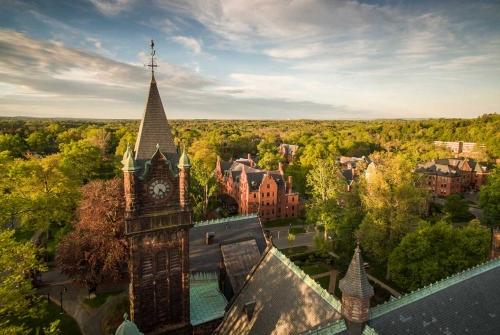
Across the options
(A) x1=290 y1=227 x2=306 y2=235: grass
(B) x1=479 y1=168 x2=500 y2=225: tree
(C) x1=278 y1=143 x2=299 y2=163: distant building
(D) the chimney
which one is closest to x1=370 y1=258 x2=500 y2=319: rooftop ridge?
(D) the chimney

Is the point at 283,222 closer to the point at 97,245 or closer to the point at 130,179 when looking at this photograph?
the point at 97,245

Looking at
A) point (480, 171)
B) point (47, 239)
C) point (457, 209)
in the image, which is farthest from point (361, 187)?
point (480, 171)

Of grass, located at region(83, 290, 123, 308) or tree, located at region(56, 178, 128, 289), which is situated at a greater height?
tree, located at region(56, 178, 128, 289)

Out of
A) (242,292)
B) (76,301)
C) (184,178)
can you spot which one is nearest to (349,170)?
(76,301)

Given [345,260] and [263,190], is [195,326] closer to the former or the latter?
[345,260]

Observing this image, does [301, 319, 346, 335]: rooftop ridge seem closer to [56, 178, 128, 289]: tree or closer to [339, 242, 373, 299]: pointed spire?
[339, 242, 373, 299]: pointed spire

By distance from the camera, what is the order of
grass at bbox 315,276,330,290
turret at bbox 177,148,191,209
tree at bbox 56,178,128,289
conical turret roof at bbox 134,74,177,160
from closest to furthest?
conical turret roof at bbox 134,74,177,160
turret at bbox 177,148,191,209
tree at bbox 56,178,128,289
grass at bbox 315,276,330,290
